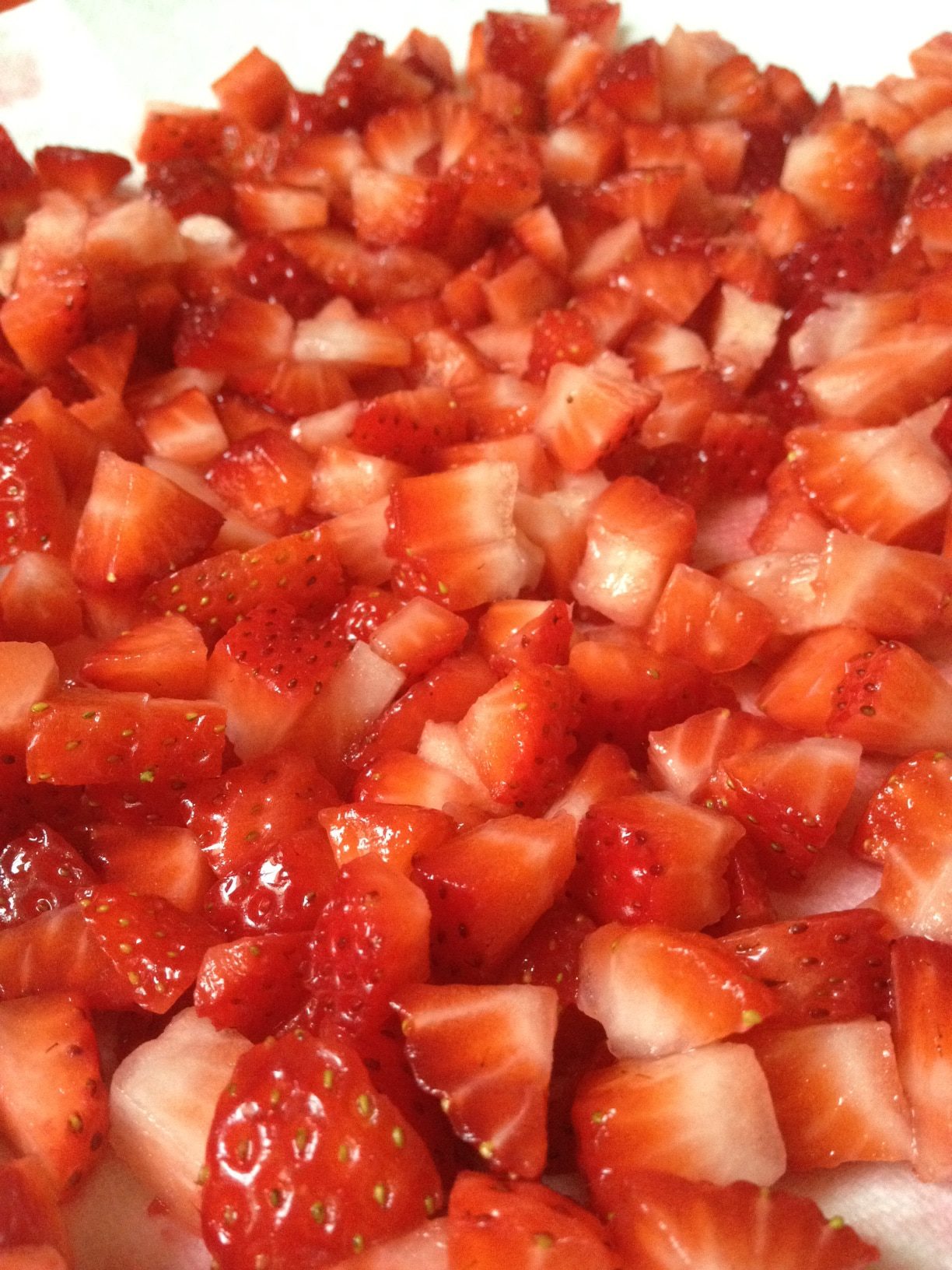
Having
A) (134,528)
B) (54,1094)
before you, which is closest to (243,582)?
(134,528)

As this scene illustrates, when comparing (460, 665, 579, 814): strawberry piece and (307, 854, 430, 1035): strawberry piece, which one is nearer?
(307, 854, 430, 1035): strawberry piece

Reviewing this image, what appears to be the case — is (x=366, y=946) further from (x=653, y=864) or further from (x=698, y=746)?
(x=698, y=746)

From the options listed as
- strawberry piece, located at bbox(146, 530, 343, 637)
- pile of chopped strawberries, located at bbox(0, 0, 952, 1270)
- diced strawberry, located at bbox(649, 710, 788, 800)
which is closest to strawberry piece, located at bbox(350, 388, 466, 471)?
pile of chopped strawberries, located at bbox(0, 0, 952, 1270)

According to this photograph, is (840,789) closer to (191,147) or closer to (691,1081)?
(691,1081)

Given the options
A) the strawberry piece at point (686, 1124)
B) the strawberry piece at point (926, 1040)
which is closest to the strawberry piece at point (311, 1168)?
the strawberry piece at point (686, 1124)

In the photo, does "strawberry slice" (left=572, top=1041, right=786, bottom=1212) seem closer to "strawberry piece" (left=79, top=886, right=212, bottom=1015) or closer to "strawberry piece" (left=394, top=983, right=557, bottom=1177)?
"strawberry piece" (left=394, top=983, right=557, bottom=1177)

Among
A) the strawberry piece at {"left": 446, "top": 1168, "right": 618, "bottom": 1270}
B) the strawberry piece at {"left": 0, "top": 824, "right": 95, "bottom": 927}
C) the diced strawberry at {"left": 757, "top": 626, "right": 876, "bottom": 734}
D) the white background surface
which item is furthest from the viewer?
the white background surface

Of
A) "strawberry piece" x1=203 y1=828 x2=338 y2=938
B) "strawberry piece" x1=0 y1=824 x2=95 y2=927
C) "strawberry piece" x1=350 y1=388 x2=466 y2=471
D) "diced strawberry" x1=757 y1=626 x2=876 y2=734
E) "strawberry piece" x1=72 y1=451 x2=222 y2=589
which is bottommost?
"strawberry piece" x1=0 y1=824 x2=95 y2=927
